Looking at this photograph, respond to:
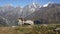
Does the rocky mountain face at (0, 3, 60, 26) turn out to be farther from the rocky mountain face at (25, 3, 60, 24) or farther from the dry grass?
the dry grass

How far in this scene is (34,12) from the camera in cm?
388

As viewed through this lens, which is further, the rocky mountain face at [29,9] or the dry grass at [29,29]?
the rocky mountain face at [29,9]

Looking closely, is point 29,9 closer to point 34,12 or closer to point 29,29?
point 34,12

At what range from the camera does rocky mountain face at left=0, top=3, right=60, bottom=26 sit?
3836 millimetres

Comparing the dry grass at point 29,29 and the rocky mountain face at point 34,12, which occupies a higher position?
the rocky mountain face at point 34,12

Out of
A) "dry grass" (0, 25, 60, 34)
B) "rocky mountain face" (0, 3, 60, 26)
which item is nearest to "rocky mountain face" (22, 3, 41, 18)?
"rocky mountain face" (0, 3, 60, 26)

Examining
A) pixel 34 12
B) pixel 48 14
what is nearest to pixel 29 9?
pixel 34 12

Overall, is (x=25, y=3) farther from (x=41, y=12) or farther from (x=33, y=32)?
(x=33, y=32)

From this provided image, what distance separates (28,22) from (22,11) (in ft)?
1.07

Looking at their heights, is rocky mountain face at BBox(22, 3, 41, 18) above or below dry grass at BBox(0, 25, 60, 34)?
above

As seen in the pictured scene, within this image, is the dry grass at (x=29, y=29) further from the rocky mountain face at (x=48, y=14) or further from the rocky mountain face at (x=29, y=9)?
the rocky mountain face at (x=29, y=9)

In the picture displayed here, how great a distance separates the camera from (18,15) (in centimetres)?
385

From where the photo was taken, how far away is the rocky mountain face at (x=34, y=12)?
151 inches

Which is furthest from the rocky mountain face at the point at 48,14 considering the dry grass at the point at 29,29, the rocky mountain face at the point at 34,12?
the dry grass at the point at 29,29
